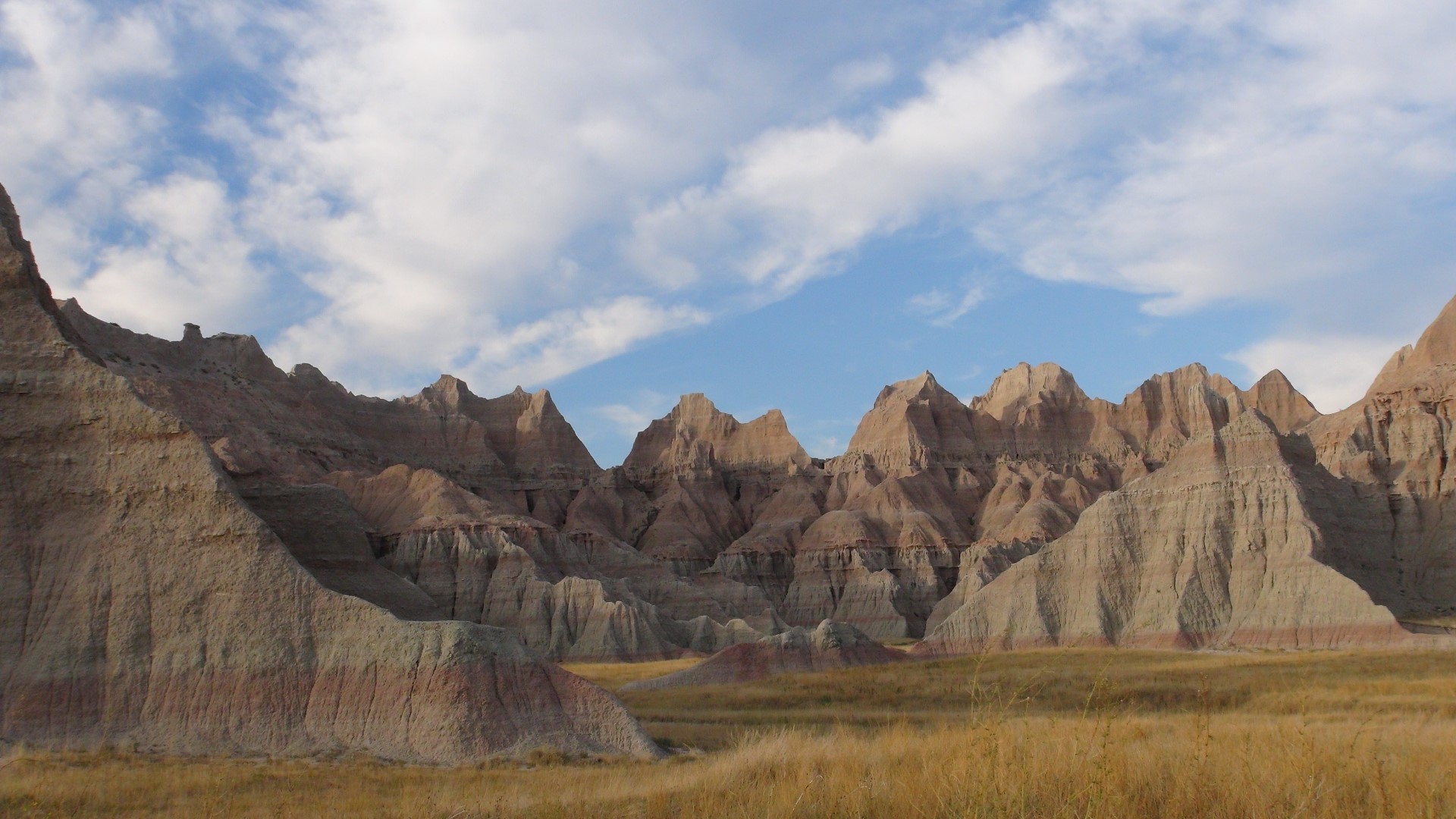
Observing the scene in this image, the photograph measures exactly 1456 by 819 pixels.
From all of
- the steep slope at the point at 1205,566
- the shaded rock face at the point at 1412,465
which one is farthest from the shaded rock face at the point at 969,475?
the steep slope at the point at 1205,566

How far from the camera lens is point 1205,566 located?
233 feet

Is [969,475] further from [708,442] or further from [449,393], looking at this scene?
[449,393]

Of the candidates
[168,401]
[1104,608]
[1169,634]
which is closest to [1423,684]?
[1169,634]

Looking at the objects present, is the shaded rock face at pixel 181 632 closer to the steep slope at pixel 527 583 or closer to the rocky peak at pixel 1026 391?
the steep slope at pixel 527 583

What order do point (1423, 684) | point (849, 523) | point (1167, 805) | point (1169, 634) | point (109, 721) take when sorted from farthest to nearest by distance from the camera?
point (849, 523) < point (1169, 634) < point (1423, 684) < point (109, 721) < point (1167, 805)

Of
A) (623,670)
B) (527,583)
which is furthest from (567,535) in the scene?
(623,670)

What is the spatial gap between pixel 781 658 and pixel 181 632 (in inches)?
1429

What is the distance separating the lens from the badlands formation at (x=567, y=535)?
27422 mm

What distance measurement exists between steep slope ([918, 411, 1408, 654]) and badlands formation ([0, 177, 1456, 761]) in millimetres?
203

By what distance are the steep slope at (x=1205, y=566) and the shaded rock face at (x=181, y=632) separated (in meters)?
43.5

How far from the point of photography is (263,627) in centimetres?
2806

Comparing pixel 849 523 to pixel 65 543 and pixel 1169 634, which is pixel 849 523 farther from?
pixel 65 543

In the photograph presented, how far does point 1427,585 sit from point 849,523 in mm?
63654

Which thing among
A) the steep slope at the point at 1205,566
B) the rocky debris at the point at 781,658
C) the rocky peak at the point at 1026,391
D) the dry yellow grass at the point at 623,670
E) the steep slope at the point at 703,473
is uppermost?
the rocky peak at the point at 1026,391
